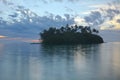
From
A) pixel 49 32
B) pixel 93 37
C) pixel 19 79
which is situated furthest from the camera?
pixel 93 37

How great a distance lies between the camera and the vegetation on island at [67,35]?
536ft

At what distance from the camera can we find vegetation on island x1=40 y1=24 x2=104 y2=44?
163250 millimetres

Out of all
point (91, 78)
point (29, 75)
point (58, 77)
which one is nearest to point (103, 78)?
point (91, 78)

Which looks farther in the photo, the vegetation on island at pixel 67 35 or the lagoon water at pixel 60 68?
the vegetation on island at pixel 67 35

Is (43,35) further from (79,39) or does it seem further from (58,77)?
(58,77)

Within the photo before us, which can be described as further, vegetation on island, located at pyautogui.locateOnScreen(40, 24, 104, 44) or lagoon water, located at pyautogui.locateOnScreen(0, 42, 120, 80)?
vegetation on island, located at pyautogui.locateOnScreen(40, 24, 104, 44)

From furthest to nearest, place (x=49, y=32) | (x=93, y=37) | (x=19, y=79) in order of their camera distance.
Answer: (x=93, y=37)
(x=49, y=32)
(x=19, y=79)

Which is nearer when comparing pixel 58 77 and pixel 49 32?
pixel 58 77

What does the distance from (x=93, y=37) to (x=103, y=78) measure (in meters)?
151

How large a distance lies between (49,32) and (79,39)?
754 inches

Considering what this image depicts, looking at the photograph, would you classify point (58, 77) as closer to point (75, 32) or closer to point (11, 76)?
point (11, 76)

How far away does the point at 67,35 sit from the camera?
533 feet

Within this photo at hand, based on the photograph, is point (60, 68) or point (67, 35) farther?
point (67, 35)

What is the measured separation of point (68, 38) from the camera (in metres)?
165
